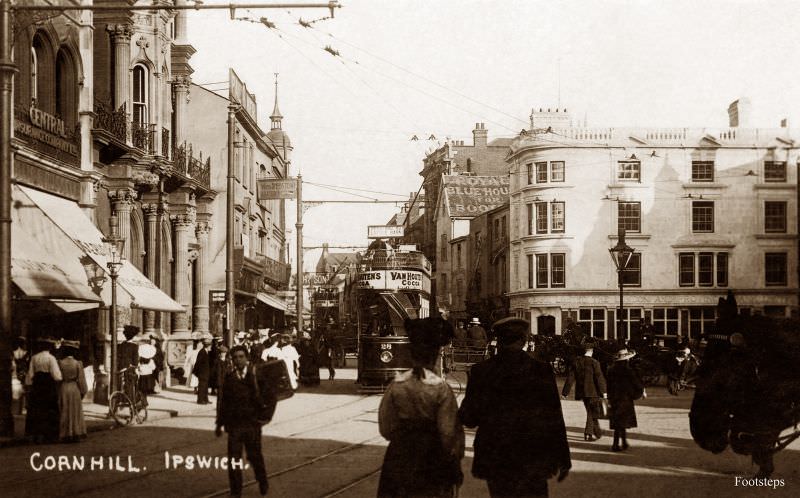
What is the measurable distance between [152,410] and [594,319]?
3456 cm

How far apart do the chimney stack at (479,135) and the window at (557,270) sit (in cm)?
3219

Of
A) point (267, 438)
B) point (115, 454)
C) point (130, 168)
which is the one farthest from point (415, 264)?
point (115, 454)

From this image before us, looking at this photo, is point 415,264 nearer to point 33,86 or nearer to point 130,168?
point 130,168

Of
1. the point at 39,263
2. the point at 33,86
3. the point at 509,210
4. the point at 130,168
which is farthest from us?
the point at 509,210

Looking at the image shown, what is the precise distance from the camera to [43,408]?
16.3 meters

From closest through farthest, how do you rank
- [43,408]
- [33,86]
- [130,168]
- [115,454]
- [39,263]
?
[115,454] < [43,408] < [39,263] < [33,86] < [130,168]

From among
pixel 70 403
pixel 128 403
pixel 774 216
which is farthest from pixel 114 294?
pixel 774 216

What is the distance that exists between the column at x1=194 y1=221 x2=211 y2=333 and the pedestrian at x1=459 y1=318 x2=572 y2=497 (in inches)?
1283

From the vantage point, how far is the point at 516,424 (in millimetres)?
6891

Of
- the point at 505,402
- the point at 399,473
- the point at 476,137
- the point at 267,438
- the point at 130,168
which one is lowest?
the point at 267,438

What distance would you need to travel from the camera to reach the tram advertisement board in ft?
92.4

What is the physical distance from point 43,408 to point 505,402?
11519 millimetres

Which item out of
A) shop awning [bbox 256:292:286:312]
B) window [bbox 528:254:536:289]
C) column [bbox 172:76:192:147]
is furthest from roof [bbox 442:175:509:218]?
column [bbox 172:76:192:147]

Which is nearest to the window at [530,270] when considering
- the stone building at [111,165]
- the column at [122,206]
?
the stone building at [111,165]
